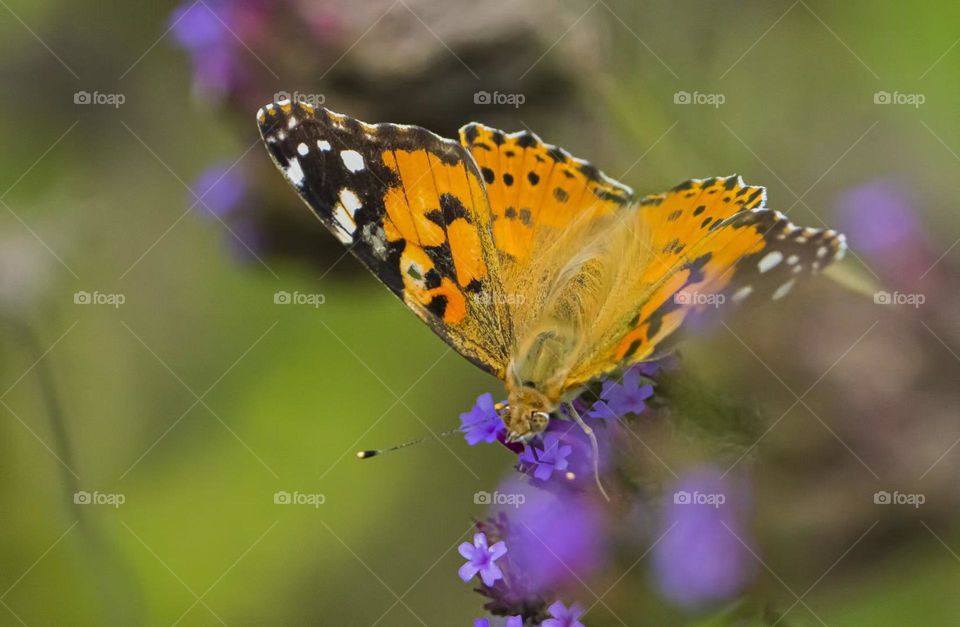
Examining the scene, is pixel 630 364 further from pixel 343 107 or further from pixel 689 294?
pixel 343 107

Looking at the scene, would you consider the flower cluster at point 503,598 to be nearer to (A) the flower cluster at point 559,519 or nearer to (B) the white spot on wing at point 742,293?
(A) the flower cluster at point 559,519

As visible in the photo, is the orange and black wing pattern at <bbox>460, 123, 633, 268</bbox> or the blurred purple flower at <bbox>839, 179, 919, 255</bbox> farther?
the blurred purple flower at <bbox>839, 179, 919, 255</bbox>

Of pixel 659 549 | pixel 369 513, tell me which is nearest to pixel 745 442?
pixel 659 549

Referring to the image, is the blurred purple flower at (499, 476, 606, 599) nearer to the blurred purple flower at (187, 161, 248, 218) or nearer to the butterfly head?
the butterfly head

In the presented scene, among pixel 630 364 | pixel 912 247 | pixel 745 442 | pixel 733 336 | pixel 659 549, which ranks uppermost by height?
pixel 912 247

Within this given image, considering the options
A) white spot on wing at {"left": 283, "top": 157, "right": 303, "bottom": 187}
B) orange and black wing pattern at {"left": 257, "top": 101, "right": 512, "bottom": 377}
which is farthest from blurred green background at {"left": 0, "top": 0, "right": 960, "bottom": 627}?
white spot on wing at {"left": 283, "top": 157, "right": 303, "bottom": 187}

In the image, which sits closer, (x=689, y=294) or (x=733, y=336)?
(x=689, y=294)
